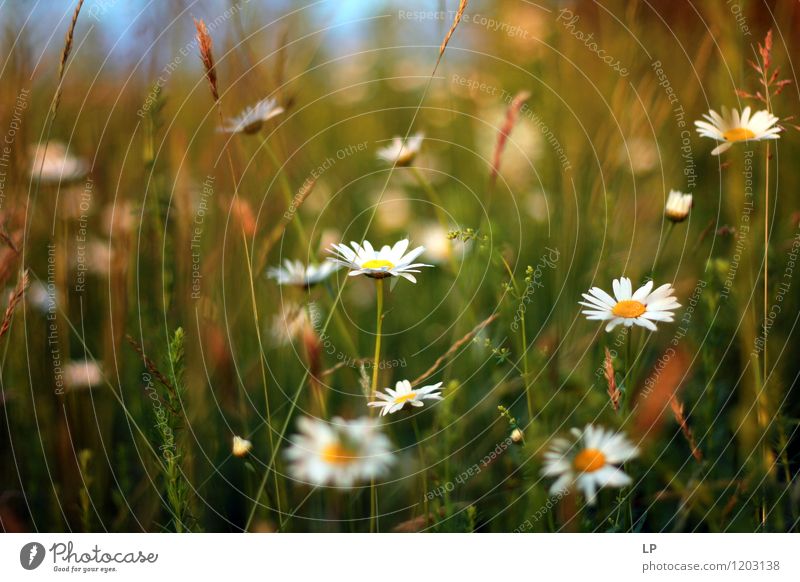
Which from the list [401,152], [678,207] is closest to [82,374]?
[401,152]

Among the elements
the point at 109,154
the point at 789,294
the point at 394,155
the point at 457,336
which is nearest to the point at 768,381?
the point at 789,294

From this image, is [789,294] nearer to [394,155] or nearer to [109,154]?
[394,155]

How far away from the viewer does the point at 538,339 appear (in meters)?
0.90

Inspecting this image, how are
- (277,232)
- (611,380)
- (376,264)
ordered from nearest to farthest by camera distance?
(611,380) < (376,264) < (277,232)

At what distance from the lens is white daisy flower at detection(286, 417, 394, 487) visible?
803 millimetres

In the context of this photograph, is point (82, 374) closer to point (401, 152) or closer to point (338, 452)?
point (338, 452)

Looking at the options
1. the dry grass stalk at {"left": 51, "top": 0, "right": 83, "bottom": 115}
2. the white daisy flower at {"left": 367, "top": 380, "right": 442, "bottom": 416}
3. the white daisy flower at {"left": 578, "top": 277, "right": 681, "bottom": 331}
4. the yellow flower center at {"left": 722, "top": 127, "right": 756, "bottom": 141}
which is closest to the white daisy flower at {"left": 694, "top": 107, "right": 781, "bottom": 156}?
the yellow flower center at {"left": 722, "top": 127, "right": 756, "bottom": 141}

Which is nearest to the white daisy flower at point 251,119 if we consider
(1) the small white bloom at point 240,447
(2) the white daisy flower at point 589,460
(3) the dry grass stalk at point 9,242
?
(3) the dry grass stalk at point 9,242

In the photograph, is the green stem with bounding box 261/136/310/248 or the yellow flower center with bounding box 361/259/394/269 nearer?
Answer: the yellow flower center with bounding box 361/259/394/269

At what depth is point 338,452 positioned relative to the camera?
0.82 metres
